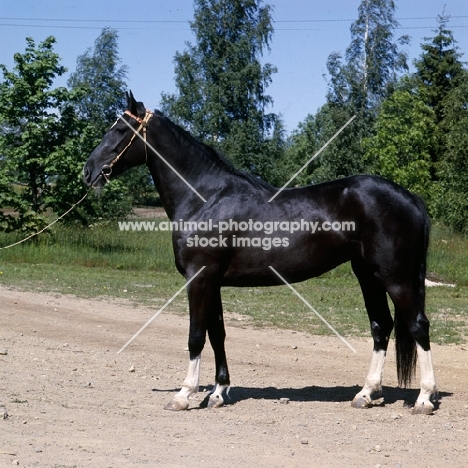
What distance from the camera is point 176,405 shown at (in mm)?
6996

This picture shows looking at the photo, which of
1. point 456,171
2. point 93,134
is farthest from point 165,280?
point 456,171

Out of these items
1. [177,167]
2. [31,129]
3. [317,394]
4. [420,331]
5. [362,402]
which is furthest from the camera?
[31,129]

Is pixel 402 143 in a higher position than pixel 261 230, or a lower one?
higher

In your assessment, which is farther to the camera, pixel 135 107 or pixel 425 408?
pixel 135 107

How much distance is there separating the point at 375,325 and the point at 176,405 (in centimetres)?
198

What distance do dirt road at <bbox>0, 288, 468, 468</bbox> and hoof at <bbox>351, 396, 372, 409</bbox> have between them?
123 millimetres

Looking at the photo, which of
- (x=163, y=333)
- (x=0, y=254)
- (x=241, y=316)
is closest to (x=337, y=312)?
(x=241, y=316)

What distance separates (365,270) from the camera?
749cm

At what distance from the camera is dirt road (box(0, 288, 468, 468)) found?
218 inches

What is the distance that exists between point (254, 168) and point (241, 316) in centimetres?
3431

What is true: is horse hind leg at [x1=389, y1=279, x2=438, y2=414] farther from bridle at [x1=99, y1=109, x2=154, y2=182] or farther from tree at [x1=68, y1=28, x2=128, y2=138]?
tree at [x1=68, y1=28, x2=128, y2=138]

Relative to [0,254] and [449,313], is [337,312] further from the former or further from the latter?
[0,254]

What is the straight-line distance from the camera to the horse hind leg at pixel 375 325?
7.43 meters

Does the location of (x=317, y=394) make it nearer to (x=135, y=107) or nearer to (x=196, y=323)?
(x=196, y=323)
